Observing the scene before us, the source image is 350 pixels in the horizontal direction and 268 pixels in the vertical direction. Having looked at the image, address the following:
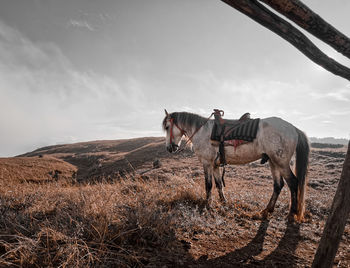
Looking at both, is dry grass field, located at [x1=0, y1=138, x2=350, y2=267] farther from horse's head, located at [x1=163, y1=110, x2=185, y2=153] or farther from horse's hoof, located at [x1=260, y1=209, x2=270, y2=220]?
horse's head, located at [x1=163, y1=110, x2=185, y2=153]

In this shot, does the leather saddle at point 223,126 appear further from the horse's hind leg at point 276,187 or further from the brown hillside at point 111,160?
the brown hillside at point 111,160

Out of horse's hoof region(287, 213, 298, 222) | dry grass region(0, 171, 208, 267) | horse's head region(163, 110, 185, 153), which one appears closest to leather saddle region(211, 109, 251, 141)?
horse's head region(163, 110, 185, 153)

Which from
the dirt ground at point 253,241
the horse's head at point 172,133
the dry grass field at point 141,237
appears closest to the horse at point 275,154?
the dirt ground at point 253,241

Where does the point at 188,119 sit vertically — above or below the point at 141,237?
above

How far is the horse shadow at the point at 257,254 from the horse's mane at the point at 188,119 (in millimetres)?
3705

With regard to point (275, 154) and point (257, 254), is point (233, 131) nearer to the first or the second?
point (275, 154)

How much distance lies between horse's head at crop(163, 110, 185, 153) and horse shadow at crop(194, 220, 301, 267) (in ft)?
13.2

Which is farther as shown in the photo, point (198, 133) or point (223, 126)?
point (198, 133)

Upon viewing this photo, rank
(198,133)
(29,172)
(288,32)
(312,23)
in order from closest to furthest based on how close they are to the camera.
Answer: (312,23) → (288,32) → (198,133) → (29,172)

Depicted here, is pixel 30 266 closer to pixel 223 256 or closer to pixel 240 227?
pixel 223 256

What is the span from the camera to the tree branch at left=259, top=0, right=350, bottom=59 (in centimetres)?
175

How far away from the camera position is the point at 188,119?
637 cm

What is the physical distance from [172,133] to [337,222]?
17.2ft

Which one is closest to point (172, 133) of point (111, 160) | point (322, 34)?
point (322, 34)
